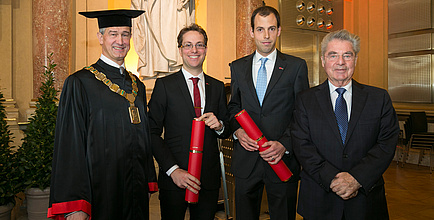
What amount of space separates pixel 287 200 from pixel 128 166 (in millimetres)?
987

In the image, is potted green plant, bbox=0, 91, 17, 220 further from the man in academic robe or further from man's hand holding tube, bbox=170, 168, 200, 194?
man's hand holding tube, bbox=170, 168, 200, 194

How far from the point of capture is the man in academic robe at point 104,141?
1.65 meters

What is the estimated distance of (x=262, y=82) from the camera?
221 cm

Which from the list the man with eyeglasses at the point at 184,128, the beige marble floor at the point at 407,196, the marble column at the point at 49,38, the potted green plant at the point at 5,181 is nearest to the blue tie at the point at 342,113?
the man with eyeglasses at the point at 184,128

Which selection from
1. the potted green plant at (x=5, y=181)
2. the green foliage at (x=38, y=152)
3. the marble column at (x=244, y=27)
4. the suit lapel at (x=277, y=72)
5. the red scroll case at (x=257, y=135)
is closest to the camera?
the red scroll case at (x=257, y=135)

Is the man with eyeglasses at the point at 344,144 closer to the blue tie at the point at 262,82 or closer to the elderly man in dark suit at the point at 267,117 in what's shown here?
the elderly man in dark suit at the point at 267,117

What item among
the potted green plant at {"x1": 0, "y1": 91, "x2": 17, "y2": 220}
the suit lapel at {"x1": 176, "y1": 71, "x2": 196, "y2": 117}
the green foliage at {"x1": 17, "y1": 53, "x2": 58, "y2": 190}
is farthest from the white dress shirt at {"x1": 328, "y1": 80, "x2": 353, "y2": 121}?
the potted green plant at {"x1": 0, "y1": 91, "x2": 17, "y2": 220}

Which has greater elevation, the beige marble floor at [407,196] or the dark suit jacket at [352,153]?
the dark suit jacket at [352,153]

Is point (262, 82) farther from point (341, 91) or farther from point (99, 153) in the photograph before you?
point (99, 153)

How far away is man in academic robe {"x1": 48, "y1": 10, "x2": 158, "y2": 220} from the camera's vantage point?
1.65 metres

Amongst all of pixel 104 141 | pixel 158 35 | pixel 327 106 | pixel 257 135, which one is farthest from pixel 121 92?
pixel 158 35

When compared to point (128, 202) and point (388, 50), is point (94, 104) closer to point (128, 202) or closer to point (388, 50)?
point (128, 202)

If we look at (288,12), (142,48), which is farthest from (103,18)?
(288,12)

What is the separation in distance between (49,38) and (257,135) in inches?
137
